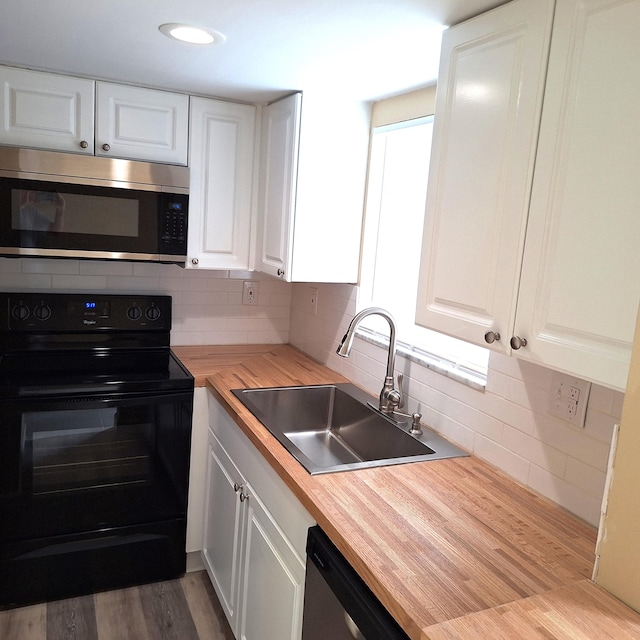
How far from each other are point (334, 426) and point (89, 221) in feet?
4.18

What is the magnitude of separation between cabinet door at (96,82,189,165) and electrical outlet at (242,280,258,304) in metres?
0.75

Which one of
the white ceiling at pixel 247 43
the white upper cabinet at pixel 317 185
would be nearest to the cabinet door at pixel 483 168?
the white ceiling at pixel 247 43

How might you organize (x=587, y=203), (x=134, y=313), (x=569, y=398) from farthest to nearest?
(x=134, y=313) → (x=569, y=398) → (x=587, y=203)

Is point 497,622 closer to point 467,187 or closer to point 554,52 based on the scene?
point 467,187

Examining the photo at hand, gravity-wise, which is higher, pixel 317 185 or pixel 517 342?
pixel 317 185

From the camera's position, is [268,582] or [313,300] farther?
[313,300]

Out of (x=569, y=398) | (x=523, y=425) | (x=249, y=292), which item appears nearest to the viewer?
(x=569, y=398)

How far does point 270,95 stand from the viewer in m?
2.42

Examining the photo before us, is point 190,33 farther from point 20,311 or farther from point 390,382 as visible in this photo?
point 20,311

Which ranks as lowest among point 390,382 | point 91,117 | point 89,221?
point 390,382

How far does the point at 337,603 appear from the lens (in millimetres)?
1316

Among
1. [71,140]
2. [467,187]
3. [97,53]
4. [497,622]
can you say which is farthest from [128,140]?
[497,622]

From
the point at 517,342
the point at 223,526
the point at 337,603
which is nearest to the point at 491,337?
the point at 517,342

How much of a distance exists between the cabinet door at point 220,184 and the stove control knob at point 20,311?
2.37ft
